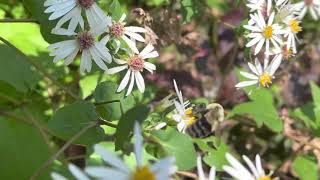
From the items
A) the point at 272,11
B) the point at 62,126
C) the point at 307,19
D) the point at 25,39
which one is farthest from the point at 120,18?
the point at 307,19

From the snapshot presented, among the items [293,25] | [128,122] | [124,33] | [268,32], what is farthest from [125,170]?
[293,25]

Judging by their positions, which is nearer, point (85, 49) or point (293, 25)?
point (85, 49)

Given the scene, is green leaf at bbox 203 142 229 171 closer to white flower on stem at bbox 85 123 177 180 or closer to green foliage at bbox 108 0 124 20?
green foliage at bbox 108 0 124 20

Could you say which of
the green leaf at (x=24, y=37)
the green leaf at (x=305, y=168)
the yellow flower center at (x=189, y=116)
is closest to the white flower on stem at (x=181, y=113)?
the yellow flower center at (x=189, y=116)

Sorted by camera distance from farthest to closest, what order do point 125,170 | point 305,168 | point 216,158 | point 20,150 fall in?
1. point 305,168
2. point 20,150
3. point 216,158
4. point 125,170

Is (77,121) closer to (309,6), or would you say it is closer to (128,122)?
(128,122)

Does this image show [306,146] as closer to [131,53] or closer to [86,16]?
[131,53]

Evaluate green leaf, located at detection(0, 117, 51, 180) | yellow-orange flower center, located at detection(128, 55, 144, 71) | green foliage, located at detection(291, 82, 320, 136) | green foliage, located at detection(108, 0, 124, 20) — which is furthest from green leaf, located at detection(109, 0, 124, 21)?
green foliage, located at detection(291, 82, 320, 136)
